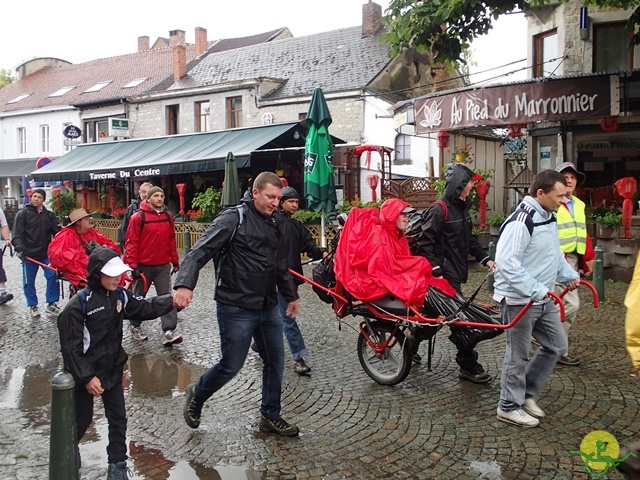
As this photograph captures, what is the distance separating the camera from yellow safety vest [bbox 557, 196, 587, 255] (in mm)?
6531

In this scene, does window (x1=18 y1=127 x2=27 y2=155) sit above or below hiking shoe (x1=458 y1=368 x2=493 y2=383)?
above

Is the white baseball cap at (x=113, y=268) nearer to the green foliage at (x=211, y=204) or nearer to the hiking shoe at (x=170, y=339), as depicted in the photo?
the hiking shoe at (x=170, y=339)

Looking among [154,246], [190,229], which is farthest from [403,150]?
[154,246]

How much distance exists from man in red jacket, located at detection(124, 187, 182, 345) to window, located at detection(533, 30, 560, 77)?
37.5 ft

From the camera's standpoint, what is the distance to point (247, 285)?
4688 mm

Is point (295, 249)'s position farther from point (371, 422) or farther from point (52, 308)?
point (52, 308)

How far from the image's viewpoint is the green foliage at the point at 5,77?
6338 cm

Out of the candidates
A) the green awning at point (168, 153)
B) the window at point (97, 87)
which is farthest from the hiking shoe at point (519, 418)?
the window at point (97, 87)

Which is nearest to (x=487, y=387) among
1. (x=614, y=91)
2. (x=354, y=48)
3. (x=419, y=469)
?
(x=419, y=469)

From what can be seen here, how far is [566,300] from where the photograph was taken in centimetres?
655

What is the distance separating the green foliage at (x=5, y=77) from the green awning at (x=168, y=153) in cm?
3992

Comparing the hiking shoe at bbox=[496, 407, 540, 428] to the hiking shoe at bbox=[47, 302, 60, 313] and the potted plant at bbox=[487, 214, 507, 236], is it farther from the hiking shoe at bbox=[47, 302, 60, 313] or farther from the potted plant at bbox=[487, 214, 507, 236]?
the potted plant at bbox=[487, 214, 507, 236]

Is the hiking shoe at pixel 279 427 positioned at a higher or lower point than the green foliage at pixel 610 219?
lower

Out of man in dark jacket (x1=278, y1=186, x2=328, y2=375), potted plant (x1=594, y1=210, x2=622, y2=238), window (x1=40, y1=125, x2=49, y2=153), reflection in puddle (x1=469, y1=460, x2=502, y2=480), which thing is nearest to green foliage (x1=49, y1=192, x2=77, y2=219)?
Result: window (x1=40, y1=125, x2=49, y2=153)
